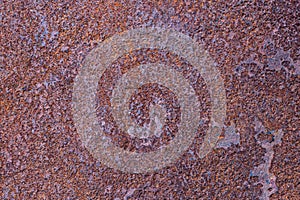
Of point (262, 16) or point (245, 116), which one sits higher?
point (262, 16)

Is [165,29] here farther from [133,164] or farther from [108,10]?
[133,164]

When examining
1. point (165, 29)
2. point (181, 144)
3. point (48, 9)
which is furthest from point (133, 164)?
point (48, 9)

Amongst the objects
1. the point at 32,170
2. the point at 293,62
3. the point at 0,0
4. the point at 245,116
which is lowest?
the point at 32,170

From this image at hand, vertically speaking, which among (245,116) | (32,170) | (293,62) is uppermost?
(293,62)

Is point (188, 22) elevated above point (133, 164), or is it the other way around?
point (188, 22)

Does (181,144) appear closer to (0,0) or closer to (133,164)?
(133,164)

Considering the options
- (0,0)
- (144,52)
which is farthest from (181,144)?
(0,0)
